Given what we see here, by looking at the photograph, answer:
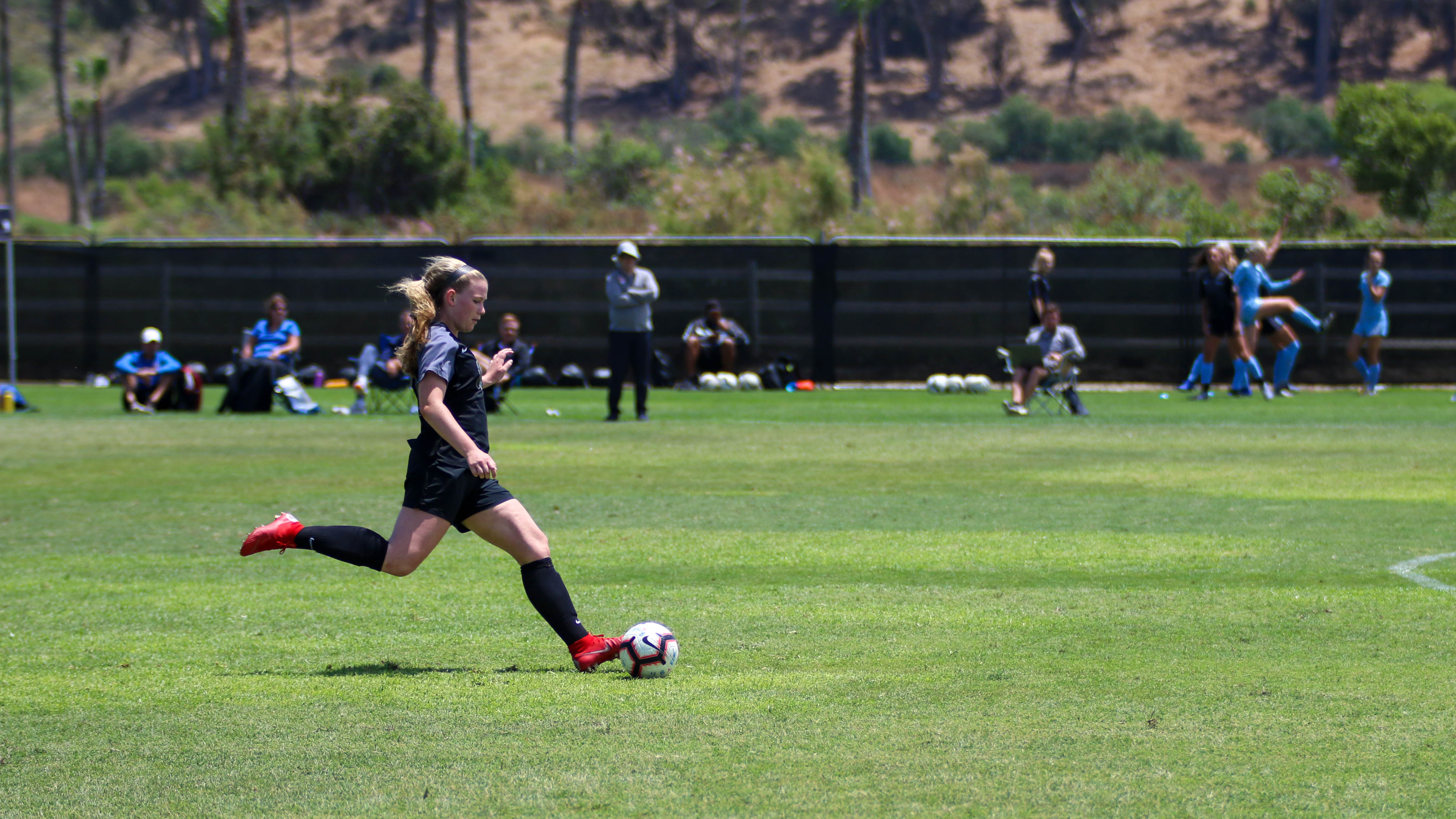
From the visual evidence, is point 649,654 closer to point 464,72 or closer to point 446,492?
point 446,492

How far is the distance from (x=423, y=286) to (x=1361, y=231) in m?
37.0

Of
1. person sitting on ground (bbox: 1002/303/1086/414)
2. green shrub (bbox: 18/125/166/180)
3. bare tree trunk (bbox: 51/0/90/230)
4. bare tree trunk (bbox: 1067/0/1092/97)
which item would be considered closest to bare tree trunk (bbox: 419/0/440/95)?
bare tree trunk (bbox: 51/0/90/230)

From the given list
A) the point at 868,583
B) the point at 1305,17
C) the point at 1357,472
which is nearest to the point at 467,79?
the point at 1357,472

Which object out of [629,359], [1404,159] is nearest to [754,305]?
[629,359]

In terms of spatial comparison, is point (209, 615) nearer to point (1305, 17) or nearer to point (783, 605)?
point (783, 605)

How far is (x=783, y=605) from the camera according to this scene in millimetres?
7652

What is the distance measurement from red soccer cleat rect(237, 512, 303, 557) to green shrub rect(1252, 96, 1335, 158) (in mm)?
84070

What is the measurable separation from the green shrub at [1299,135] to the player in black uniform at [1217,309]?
6554cm

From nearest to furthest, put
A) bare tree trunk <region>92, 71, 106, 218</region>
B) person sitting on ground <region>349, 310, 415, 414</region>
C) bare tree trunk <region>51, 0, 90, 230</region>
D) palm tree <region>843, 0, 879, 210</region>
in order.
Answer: person sitting on ground <region>349, 310, 415, 414</region>
palm tree <region>843, 0, 879, 210</region>
bare tree trunk <region>51, 0, 90, 230</region>
bare tree trunk <region>92, 71, 106, 218</region>

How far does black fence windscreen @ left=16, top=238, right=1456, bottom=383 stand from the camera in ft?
86.8

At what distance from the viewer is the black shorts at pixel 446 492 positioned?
613 cm

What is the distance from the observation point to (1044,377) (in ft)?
67.9

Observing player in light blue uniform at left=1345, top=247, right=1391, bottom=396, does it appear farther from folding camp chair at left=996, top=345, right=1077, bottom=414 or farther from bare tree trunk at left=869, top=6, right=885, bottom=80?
bare tree trunk at left=869, top=6, right=885, bottom=80

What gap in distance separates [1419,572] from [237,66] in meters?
49.5
